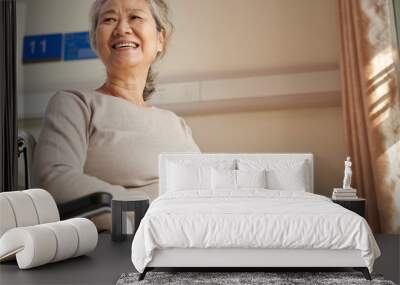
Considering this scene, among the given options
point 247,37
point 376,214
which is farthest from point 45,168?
point 376,214

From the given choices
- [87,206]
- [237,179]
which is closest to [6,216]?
[87,206]

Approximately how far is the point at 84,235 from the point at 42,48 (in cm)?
264

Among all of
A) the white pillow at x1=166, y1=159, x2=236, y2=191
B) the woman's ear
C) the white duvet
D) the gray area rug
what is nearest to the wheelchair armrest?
the white pillow at x1=166, y1=159, x2=236, y2=191

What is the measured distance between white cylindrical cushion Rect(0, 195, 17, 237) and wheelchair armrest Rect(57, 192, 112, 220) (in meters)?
1.60

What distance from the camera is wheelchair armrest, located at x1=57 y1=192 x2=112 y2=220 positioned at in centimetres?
561

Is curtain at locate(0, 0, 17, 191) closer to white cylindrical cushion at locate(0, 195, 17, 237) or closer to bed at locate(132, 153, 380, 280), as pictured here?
white cylindrical cushion at locate(0, 195, 17, 237)

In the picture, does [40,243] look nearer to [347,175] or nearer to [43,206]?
[43,206]

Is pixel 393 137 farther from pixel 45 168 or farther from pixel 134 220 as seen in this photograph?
pixel 45 168

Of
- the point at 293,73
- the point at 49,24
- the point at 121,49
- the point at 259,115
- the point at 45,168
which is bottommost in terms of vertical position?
the point at 45,168

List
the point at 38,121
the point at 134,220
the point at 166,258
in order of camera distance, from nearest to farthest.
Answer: the point at 166,258
the point at 134,220
the point at 38,121

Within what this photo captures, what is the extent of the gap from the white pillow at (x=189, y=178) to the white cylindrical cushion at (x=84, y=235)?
1.13 m

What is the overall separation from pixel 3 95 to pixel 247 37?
2656 mm

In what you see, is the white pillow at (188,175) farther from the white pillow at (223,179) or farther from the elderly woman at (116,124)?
the elderly woman at (116,124)

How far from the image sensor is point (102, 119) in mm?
5617
